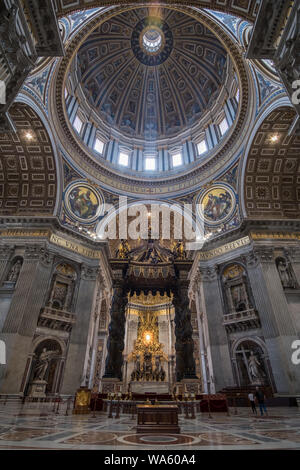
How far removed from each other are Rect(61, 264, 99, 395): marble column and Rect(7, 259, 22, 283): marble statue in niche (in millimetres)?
3702

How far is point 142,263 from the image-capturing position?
1226 centimetres

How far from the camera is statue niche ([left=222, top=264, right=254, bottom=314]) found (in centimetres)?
1507

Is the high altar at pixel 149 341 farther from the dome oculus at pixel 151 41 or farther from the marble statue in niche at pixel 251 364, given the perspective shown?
the dome oculus at pixel 151 41

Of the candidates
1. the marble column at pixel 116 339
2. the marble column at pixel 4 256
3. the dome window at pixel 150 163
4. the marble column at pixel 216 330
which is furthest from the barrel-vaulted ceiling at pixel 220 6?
the dome window at pixel 150 163

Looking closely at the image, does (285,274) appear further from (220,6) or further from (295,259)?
(220,6)

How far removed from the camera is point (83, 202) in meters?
19.0

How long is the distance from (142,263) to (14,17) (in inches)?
378

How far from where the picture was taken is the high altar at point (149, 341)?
23.6 meters

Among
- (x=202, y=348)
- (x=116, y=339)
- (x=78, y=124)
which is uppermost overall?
(x=78, y=124)

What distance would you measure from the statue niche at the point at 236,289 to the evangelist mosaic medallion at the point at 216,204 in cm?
407

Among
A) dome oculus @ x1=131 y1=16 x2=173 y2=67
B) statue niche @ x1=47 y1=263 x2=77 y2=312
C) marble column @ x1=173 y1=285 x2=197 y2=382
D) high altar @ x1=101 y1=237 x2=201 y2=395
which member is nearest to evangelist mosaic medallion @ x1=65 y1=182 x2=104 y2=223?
statue niche @ x1=47 y1=263 x2=77 y2=312

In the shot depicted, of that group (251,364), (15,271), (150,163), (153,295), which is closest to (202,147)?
(150,163)

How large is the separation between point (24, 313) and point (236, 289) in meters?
12.5

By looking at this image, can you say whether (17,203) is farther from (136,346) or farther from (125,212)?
(136,346)
